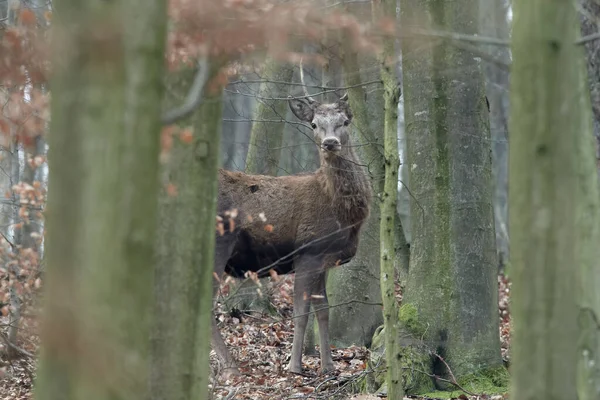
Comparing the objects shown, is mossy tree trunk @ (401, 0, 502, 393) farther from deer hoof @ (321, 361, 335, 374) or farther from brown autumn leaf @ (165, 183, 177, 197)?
brown autumn leaf @ (165, 183, 177, 197)

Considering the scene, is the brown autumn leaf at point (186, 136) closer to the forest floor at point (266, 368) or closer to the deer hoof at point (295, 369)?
the forest floor at point (266, 368)

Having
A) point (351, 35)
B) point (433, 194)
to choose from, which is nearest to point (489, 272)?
point (433, 194)

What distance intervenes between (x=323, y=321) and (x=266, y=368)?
0.99 m

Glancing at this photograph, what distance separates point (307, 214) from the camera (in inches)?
468

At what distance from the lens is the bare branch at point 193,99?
4578mm

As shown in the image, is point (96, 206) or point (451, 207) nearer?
point (96, 206)

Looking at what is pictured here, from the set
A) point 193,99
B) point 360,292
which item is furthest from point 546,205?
point 360,292

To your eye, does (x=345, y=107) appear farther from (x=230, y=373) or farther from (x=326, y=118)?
(x=230, y=373)

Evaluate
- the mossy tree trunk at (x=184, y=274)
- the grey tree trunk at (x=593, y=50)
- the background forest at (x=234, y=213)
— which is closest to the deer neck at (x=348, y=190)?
the background forest at (x=234, y=213)

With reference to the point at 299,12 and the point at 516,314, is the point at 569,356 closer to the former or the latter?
the point at 516,314

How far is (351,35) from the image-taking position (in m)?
5.39

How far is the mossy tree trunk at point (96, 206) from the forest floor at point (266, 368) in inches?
161

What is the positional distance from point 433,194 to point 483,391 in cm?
210

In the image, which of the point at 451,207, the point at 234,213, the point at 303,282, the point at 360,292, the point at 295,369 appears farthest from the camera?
the point at 360,292
